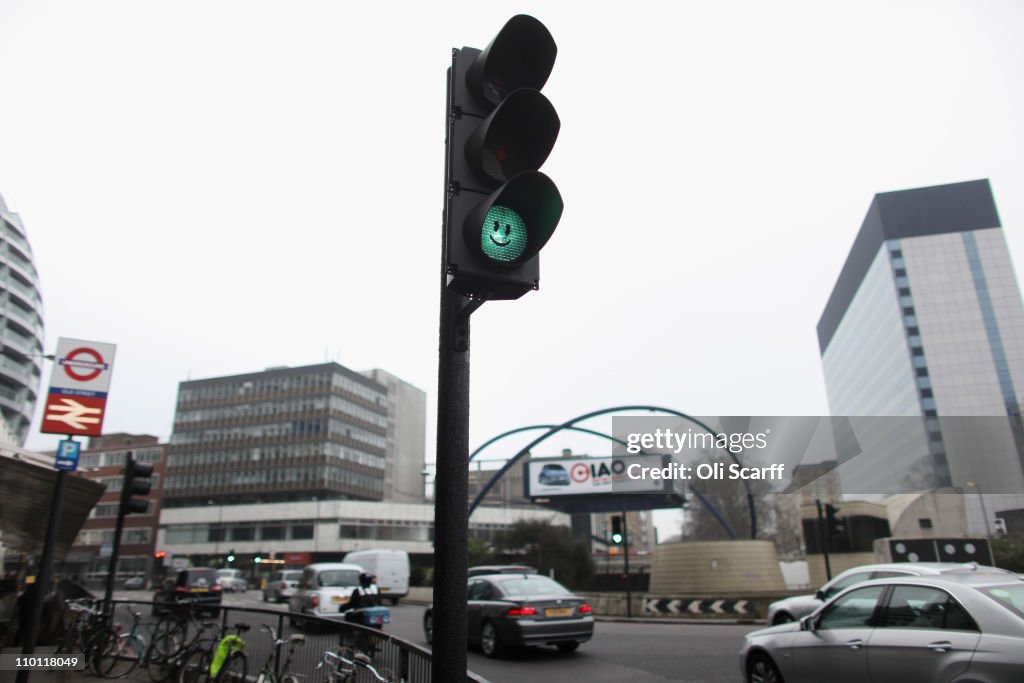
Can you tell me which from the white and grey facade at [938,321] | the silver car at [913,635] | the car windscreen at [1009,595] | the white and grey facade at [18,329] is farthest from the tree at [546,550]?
the white and grey facade at [938,321]

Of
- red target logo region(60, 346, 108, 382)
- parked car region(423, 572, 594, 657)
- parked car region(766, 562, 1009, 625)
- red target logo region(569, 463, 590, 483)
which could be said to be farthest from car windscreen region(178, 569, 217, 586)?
red target logo region(569, 463, 590, 483)

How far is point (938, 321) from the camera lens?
326ft

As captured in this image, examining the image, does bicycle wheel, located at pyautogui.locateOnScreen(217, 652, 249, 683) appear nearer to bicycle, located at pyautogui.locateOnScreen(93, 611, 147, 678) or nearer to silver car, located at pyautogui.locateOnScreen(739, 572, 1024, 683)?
bicycle, located at pyautogui.locateOnScreen(93, 611, 147, 678)

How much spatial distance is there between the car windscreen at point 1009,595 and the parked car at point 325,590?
1514cm

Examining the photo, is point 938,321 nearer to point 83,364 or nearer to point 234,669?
point 234,669

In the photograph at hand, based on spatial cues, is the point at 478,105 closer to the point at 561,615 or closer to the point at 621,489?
the point at 561,615

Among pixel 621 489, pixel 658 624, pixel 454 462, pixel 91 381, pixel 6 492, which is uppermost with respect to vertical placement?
pixel 621 489

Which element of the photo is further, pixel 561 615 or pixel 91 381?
pixel 561 615

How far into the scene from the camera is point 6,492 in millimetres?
10641

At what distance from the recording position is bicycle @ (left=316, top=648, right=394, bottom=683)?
534 cm

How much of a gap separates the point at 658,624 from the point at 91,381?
56.3ft

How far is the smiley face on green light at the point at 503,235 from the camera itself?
246cm

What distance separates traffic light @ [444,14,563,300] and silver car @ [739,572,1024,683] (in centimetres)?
479

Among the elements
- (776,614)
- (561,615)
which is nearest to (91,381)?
(561,615)
